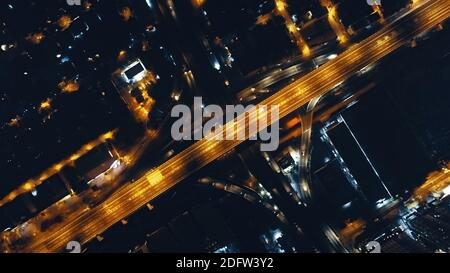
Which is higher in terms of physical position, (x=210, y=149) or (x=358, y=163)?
(x=210, y=149)

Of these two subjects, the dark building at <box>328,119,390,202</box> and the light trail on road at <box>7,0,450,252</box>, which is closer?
the light trail on road at <box>7,0,450,252</box>

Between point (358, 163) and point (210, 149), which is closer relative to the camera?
point (210, 149)

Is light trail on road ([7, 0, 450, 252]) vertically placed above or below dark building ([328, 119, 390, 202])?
above

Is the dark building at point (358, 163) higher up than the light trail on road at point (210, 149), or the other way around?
the light trail on road at point (210, 149)

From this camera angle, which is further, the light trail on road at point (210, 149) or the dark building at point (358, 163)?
the dark building at point (358, 163)
